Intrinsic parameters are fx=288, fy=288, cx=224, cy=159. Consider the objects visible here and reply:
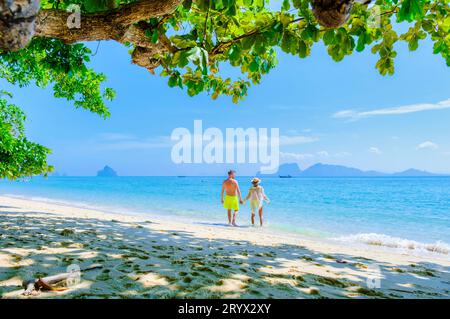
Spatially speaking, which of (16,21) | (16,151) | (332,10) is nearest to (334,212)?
(16,151)

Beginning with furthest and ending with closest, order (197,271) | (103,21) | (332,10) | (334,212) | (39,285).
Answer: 1. (334,212)
2. (197,271)
3. (103,21)
4. (39,285)
5. (332,10)

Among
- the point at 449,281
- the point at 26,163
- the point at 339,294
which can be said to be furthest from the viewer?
the point at 26,163

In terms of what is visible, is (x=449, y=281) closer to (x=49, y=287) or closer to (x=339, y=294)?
(x=339, y=294)

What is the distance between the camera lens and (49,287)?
2350 millimetres

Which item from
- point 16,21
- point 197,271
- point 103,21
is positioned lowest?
point 197,271

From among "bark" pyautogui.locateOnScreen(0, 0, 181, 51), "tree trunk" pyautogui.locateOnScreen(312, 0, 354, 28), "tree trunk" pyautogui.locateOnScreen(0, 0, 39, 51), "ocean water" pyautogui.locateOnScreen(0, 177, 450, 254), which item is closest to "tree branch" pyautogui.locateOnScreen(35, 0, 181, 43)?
"bark" pyautogui.locateOnScreen(0, 0, 181, 51)

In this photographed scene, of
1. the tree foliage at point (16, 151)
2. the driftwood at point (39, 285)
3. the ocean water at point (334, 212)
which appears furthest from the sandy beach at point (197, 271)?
the ocean water at point (334, 212)

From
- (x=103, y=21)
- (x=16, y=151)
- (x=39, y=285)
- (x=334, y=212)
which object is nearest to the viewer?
(x=39, y=285)

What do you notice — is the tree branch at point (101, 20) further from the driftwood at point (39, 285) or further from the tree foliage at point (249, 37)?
the driftwood at point (39, 285)

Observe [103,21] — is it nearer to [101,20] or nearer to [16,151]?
[101,20]

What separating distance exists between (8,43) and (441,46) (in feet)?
14.2

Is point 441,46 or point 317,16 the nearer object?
point 317,16
